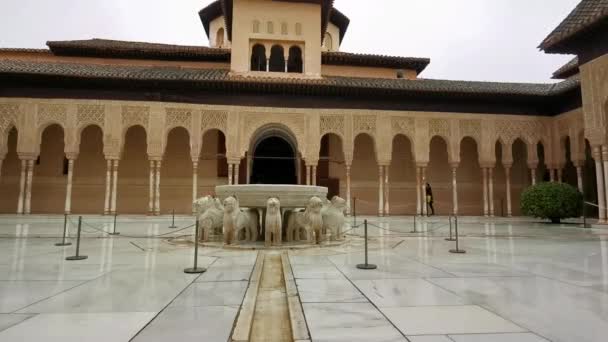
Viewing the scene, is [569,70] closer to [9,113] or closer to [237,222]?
[237,222]

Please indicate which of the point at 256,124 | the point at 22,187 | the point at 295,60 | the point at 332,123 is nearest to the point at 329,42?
the point at 295,60

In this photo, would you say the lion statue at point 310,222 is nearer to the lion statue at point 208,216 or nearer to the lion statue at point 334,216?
the lion statue at point 334,216

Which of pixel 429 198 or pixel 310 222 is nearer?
pixel 310 222

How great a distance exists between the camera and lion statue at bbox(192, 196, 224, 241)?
653 cm

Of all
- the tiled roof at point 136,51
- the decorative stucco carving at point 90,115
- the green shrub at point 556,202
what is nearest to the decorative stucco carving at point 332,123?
the tiled roof at point 136,51

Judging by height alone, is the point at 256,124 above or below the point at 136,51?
below

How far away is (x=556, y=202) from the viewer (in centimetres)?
1224

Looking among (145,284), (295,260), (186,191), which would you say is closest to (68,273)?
(145,284)

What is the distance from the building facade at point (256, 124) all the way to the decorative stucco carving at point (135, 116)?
0.15 feet

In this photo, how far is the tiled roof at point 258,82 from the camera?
15094 mm

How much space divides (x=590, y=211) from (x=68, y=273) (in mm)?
20726

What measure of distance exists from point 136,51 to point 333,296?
2064 cm

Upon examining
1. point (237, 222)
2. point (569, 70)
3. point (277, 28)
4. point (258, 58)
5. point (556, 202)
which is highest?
point (277, 28)

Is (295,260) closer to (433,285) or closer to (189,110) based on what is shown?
(433,285)
